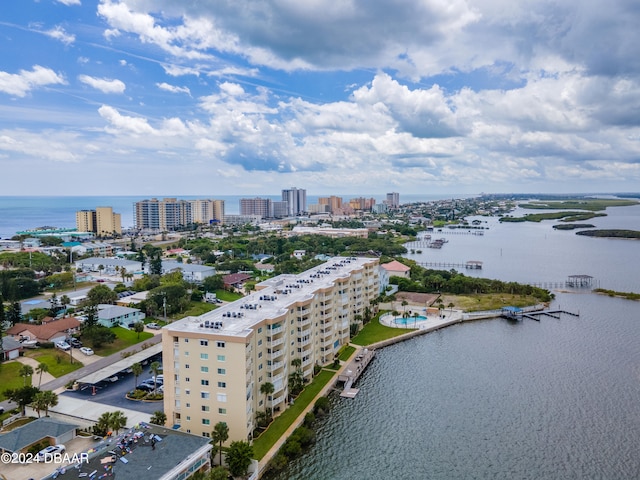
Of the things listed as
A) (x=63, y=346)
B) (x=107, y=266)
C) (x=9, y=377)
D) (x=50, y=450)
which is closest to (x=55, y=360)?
(x=63, y=346)

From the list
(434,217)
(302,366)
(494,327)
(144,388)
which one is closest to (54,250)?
(144,388)

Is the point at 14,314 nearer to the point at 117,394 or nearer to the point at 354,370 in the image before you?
the point at 117,394

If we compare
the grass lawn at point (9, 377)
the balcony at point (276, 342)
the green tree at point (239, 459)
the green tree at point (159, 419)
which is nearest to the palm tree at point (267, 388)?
the balcony at point (276, 342)

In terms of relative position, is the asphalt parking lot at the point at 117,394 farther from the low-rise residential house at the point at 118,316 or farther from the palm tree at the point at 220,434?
the low-rise residential house at the point at 118,316

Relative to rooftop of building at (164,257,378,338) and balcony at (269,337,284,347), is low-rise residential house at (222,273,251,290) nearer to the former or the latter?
rooftop of building at (164,257,378,338)

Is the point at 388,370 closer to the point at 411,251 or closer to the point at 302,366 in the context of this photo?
the point at 302,366

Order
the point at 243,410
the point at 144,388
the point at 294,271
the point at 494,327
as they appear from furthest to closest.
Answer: the point at 294,271, the point at 494,327, the point at 144,388, the point at 243,410

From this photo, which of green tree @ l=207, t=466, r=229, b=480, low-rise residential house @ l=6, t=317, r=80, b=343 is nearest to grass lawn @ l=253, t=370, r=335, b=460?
green tree @ l=207, t=466, r=229, b=480
